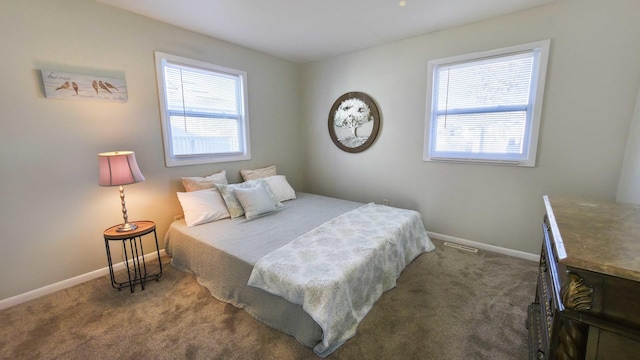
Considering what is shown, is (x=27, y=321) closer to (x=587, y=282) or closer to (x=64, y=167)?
(x=64, y=167)

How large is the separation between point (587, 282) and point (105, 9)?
12.2 feet

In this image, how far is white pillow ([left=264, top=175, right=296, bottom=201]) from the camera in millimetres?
3422

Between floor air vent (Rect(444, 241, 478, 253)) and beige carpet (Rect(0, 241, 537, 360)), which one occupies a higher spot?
floor air vent (Rect(444, 241, 478, 253))

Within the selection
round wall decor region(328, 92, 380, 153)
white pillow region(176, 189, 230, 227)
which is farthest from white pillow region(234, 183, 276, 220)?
round wall decor region(328, 92, 380, 153)

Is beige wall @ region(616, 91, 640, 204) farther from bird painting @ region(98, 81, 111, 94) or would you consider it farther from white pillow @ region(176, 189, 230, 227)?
bird painting @ region(98, 81, 111, 94)

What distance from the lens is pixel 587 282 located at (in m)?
0.86

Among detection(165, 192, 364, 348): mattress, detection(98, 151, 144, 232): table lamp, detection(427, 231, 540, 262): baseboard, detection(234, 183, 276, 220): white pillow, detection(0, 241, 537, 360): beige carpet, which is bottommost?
detection(0, 241, 537, 360): beige carpet

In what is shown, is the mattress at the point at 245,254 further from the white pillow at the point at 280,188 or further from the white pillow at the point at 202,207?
the white pillow at the point at 280,188

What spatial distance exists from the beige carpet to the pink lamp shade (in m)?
0.97

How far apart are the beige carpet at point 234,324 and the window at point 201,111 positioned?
1.47 metres

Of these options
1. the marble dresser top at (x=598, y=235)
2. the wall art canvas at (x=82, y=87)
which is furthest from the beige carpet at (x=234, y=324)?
the wall art canvas at (x=82, y=87)

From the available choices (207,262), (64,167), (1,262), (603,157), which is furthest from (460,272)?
(1,262)

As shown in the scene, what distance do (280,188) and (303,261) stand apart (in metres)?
1.73

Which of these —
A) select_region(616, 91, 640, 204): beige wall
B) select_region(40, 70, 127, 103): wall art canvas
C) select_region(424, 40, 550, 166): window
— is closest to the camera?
select_region(616, 91, 640, 204): beige wall
